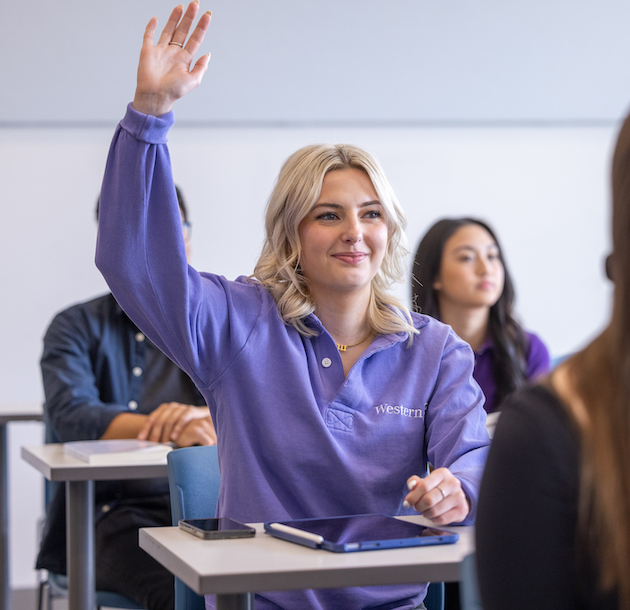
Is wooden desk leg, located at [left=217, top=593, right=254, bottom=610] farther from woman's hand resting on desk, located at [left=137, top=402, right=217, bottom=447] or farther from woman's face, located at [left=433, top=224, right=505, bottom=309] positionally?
woman's face, located at [left=433, top=224, right=505, bottom=309]

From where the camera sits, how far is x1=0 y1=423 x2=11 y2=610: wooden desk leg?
9.43ft

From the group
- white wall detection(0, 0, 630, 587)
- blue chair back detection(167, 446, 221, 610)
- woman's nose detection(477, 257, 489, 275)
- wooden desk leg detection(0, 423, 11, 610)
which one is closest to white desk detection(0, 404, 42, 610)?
wooden desk leg detection(0, 423, 11, 610)

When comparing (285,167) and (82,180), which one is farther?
(82,180)


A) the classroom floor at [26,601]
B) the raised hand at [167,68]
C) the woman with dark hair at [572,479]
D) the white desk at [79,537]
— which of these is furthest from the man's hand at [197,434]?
the classroom floor at [26,601]

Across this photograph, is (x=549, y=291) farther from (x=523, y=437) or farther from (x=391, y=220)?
(x=523, y=437)

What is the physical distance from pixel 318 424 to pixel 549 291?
3.33 metres

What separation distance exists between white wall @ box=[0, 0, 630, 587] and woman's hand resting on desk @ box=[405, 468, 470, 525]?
2772 millimetres

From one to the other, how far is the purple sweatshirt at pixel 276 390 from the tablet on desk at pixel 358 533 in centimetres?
23

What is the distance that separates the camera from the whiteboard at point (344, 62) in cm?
402

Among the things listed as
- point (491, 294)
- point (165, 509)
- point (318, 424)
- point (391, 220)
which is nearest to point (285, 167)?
point (391, 220)

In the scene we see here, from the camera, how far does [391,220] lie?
1774mm

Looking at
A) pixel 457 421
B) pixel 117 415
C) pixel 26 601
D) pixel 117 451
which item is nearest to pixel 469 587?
pixel 457 421

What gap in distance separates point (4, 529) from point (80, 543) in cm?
99

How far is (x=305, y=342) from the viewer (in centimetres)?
168
